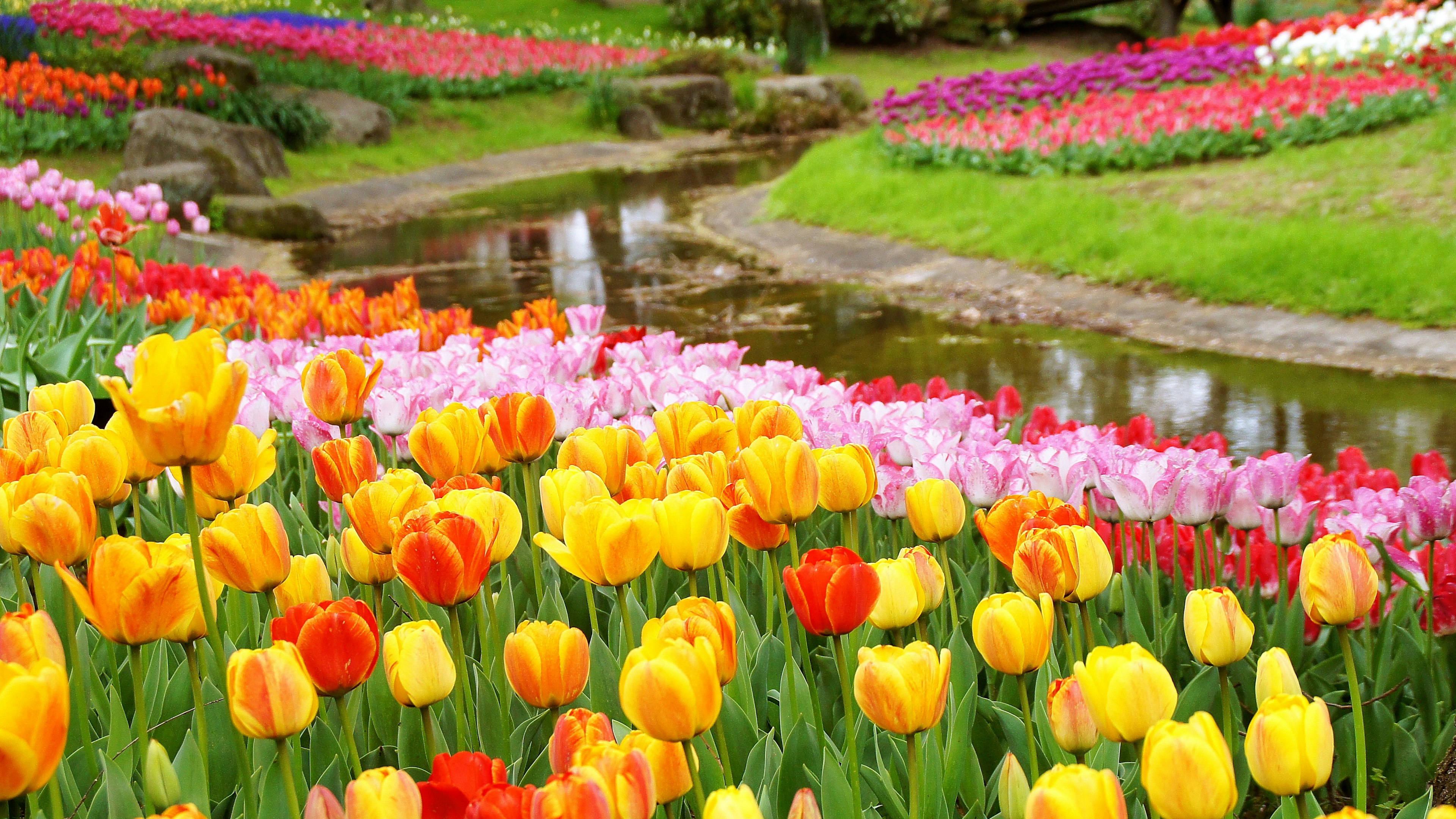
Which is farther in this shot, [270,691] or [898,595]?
[898,595]

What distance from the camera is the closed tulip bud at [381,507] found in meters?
1.34

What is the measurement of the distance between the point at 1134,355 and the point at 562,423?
449cm

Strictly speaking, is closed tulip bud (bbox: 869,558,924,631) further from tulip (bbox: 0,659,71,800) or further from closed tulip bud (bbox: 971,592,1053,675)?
tulip (bbox: 0,659,71,800)

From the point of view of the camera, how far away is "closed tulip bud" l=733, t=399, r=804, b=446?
5.54 ft

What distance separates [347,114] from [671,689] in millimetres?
16564

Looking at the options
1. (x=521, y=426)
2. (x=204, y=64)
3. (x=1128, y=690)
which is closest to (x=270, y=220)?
(x=204, y=64)

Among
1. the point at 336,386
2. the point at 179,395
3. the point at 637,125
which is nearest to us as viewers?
the point at 179,395

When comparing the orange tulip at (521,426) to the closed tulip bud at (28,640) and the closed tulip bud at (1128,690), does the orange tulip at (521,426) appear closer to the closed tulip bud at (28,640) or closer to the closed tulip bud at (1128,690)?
the closed tulip bud at (28,640)

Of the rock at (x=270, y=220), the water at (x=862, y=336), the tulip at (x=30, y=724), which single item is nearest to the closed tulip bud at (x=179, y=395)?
the tulip at (x=30, y=724)

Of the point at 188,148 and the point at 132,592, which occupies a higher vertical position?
the point at 188,148

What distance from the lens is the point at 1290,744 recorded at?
919 millimetres

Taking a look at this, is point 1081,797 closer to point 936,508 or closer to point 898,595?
point 898,595

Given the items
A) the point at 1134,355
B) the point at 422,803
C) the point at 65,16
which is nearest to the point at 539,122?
the point at 65,16

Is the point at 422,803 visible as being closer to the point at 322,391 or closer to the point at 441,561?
the point at 441,561
